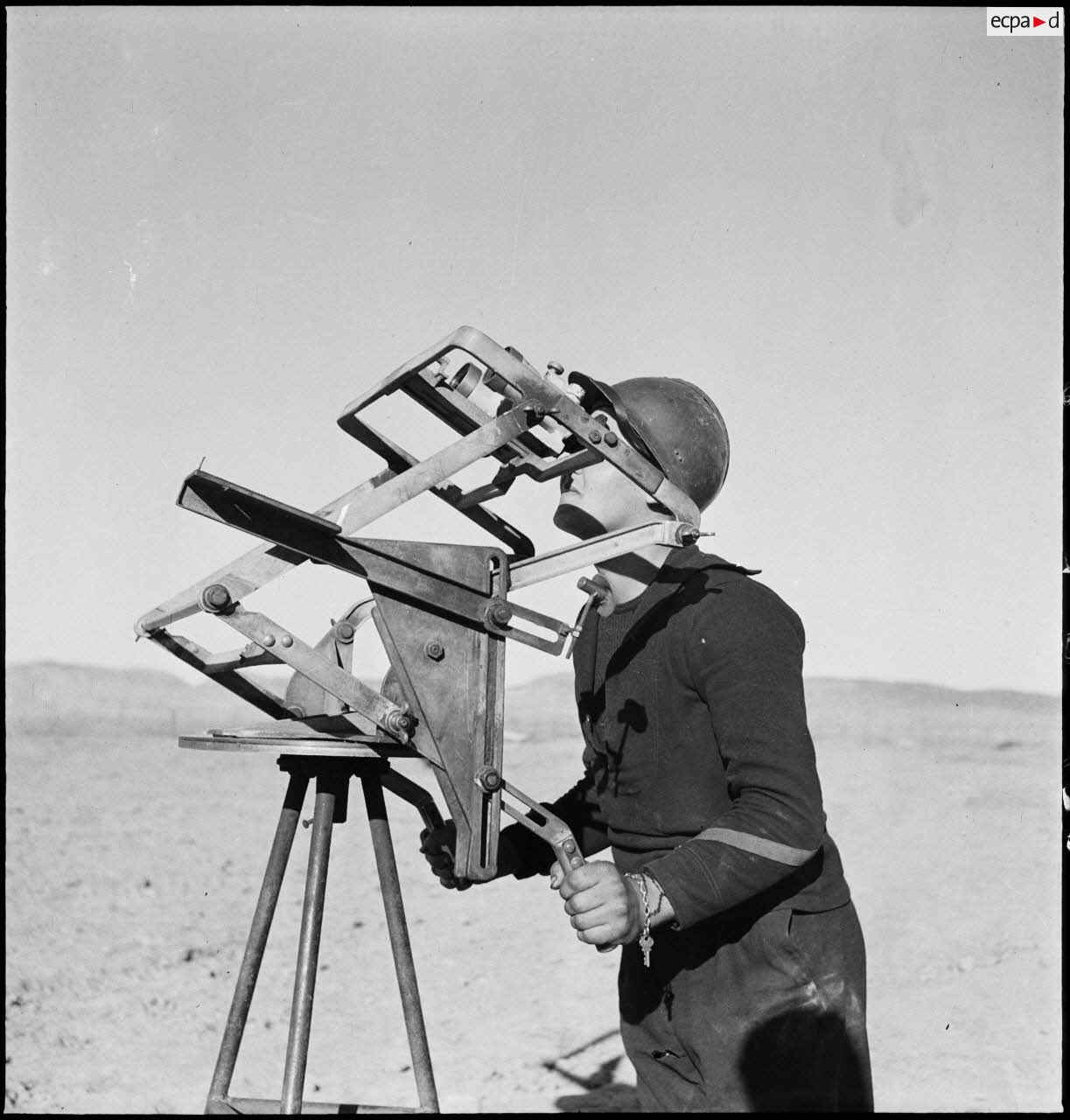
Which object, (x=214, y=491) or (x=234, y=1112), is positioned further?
(x=234, y=1112)

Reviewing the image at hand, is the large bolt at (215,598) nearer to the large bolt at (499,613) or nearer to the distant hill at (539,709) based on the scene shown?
the large bolt at (499,613)

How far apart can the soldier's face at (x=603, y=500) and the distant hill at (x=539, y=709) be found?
17.4 meters

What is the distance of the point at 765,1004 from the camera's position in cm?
265

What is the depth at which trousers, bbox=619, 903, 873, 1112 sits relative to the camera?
264 centimetres

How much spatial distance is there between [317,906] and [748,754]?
3.20 feet

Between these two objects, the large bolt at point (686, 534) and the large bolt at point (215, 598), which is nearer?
the large bolt at point (215, 598)

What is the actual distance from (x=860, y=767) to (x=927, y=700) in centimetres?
1787

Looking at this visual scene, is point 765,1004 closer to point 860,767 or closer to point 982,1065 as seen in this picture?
point 982,1065

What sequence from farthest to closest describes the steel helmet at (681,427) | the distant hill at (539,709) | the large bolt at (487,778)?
the distant hill at (539,709) → the steel helmet at (681,427) → the large bolt at (487,778)

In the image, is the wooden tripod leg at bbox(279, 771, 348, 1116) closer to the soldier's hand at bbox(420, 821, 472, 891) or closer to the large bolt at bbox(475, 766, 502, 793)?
the large bolt at bbox(475, 766, 502, 793)

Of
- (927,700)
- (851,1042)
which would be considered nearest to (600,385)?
(851,1042)

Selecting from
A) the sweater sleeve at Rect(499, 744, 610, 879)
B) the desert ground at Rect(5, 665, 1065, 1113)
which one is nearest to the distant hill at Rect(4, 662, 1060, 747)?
the desert ground at Rect(5, 665, 1065, 1113)

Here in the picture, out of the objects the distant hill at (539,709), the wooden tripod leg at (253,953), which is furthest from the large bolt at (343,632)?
Answer: the distant hill at (539,709)

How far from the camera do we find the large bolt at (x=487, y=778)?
2387 mm
